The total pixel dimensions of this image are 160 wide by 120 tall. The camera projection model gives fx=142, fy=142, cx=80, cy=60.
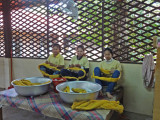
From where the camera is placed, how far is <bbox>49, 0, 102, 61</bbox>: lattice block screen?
2.33 metres

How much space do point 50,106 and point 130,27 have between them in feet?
5.16

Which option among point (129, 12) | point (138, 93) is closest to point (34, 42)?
point (129, 12)

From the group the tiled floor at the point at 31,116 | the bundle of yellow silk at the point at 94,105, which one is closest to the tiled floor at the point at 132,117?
the tiled floor at the point at 31,116

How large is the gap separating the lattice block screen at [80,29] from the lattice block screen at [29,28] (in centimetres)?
20

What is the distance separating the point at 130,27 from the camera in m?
2.11

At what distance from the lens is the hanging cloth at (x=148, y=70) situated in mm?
1882

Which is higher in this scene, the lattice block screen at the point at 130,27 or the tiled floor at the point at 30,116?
the lattice block screen at the point at 130,27

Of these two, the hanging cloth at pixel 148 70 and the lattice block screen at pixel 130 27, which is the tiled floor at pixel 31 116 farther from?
the lattice block screen at pixel 130 27

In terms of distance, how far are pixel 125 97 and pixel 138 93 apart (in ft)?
0.68

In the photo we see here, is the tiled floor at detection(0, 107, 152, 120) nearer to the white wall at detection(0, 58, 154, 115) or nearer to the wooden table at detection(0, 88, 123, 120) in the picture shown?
the white wall at detection(0, 58, 154, 115)

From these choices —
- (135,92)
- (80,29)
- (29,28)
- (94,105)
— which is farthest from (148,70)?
(29,28)

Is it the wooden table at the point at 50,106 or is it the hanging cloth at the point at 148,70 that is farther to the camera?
the hanging cloth at the point at 148,70

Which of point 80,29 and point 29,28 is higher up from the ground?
point 29,28

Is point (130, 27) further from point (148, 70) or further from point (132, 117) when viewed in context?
point (132, 117)
